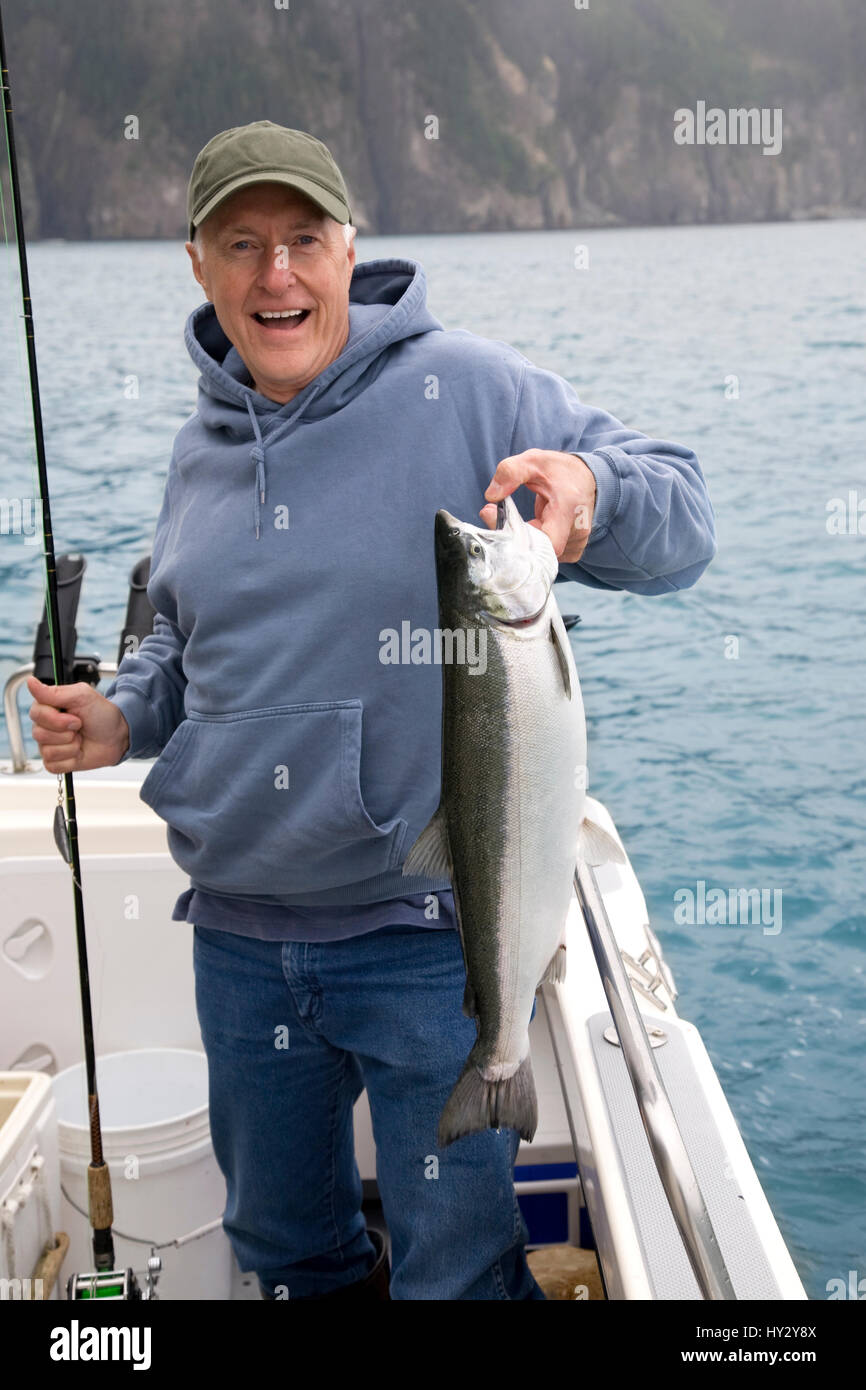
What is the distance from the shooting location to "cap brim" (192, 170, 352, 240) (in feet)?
6.45

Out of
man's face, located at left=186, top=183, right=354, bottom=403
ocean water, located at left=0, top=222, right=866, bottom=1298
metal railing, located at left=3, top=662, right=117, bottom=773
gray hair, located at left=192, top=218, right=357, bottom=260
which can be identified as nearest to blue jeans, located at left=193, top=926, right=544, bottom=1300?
man's face, located at left=186, top=183, right=354, bottom=403

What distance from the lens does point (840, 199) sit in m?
58.3

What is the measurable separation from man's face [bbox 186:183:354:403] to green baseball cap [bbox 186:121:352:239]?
3cm

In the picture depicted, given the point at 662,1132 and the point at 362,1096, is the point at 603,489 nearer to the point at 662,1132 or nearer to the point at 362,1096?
the point at 662,1132

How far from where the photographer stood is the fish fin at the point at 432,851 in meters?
1.71

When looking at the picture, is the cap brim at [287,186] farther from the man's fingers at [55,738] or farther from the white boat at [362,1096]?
the white boat at [362,1096]

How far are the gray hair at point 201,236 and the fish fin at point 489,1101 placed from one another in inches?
50.7

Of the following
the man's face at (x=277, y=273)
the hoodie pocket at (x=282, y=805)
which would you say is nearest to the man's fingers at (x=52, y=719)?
the hoodie pocket at (x=282, y=805)

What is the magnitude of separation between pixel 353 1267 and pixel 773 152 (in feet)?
205

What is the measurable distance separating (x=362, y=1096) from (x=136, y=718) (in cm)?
133

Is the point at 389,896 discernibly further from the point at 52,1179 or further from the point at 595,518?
the point at 52,1179

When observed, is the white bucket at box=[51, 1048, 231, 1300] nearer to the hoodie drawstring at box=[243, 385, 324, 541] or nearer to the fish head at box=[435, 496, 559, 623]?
the hoodie drawstring at box=[243, 385, 324, 541]

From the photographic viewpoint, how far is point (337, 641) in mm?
1995
